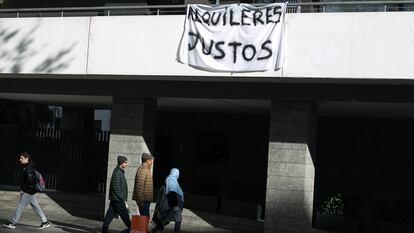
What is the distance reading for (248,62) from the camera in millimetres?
11758

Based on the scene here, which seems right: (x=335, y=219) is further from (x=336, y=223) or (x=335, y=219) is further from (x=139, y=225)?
(x=139, y=225)

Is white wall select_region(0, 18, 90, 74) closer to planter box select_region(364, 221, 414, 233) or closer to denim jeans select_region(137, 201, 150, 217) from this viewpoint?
denim jeans select_region(137, 201, 150, 217)

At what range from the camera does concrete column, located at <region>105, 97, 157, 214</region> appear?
44.8ft

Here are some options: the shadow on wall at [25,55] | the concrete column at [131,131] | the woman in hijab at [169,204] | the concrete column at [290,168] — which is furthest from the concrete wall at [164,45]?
the woman in hijab at [169,204]

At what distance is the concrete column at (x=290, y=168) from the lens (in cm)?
1218

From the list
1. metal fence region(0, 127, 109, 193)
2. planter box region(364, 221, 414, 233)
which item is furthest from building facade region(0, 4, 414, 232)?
metal fence region(0, 127, 109, 193)

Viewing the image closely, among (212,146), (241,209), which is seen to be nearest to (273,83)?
(241,209)

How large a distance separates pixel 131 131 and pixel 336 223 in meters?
5.09

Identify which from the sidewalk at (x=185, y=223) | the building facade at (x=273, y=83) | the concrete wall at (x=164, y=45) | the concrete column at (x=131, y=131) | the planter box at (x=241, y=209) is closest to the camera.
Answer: the concrete wall at (x=164, y=45)

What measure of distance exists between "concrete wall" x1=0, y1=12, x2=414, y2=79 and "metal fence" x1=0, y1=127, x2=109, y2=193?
4.27 metres

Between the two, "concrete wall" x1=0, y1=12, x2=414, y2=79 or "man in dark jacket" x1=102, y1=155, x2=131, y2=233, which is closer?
"man in dark jacket" x1=102, y1=155, x2=131, y2=233

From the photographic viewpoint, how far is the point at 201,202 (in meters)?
15.1

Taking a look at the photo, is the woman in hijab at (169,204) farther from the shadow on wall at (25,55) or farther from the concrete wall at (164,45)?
Result: the shadow on wall at (25,55)

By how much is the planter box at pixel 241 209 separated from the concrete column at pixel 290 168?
6.28ft
